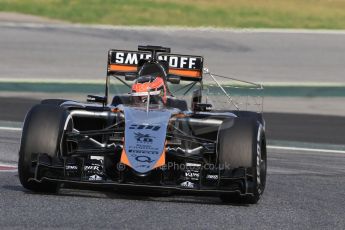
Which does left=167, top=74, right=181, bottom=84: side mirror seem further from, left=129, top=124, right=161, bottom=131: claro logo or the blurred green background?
the blurred green background

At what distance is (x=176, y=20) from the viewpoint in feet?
89.5

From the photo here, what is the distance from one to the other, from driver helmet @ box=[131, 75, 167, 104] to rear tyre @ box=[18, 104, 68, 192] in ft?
3.45

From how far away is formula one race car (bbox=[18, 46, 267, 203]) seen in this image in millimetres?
9633

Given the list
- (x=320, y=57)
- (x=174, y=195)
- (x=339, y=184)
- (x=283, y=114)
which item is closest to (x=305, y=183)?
(x=339, y=184)

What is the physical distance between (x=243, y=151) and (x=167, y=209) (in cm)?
102

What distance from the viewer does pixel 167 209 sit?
927 centimetres

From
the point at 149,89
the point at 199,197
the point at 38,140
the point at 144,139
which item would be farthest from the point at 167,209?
the point at 149,89

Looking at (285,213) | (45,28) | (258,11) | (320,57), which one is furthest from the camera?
(258,11)

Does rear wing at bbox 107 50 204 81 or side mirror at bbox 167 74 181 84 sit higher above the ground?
rear wing at bbox 107 50 204 81

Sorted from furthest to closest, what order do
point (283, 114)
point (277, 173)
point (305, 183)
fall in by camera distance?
point (283, 114), point (277, 173), point (305, 183)

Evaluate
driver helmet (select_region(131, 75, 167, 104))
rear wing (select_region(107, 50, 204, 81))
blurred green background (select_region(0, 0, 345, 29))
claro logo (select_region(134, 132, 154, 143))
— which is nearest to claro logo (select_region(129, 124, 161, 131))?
claro logo (select_region(134, 132, 154, 143))

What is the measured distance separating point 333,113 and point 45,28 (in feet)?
29.9

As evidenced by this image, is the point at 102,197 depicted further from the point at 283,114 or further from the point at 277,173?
the point at 283,114

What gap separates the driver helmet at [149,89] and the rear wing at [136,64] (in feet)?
3.04
